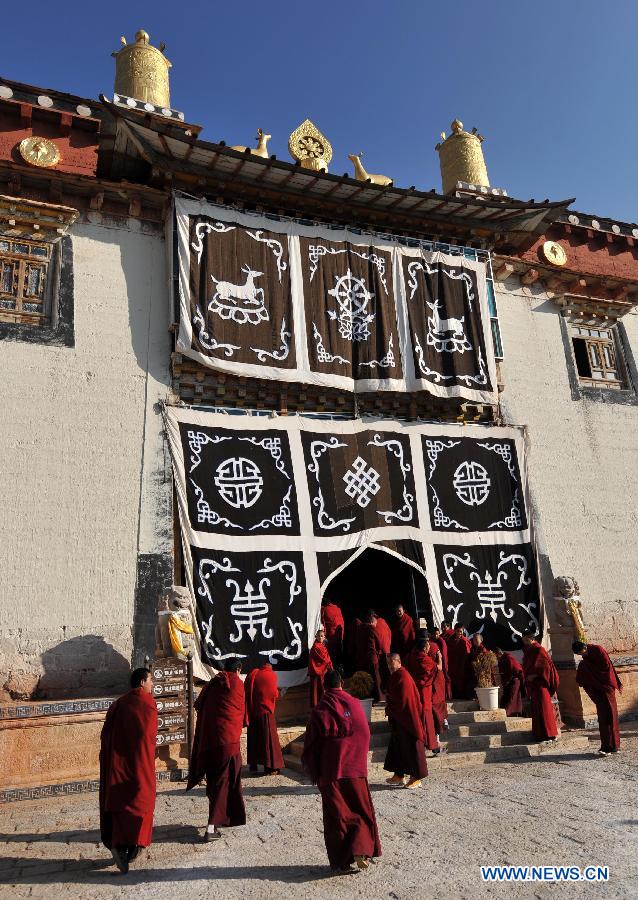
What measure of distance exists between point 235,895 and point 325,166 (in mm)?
11344

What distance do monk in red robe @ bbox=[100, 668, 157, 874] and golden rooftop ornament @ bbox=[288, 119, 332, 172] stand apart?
10.1m

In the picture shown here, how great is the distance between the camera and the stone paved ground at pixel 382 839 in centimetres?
377

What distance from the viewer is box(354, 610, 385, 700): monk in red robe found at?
8812mm

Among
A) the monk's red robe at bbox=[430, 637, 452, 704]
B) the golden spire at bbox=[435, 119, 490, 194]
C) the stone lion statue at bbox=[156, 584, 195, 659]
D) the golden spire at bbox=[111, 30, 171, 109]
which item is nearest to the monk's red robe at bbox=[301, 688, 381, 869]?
the stone lion statue at bbox=[156, 584, 195, 659]

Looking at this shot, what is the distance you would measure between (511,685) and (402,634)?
155 cm

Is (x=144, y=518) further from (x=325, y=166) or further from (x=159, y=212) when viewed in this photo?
(x=325, y=166)

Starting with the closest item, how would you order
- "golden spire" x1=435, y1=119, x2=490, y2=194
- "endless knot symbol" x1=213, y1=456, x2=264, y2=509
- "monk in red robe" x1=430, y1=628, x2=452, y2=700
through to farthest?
"monk in red robe" x1=430, y1=628, x2=452, y2=700
"endless knot symbol" x1=213, y1=456, x2=264, y2=509
"golden spire" x1=435, y1=119, x2=490, y2=194

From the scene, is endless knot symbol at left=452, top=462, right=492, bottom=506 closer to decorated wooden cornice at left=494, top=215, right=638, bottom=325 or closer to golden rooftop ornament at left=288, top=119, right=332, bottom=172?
decorated wooden cornice at left=494, top=215, right=638, bottom=325

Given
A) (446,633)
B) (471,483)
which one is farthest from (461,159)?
(446,633)

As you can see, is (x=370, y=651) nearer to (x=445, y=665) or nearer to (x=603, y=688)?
(x=445, y=665)

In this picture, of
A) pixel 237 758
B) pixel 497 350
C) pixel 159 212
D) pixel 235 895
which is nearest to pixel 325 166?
pixel 159 212

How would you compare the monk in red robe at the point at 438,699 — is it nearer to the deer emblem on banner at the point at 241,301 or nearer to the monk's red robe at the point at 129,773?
the monk's red robe at the point at 129,773

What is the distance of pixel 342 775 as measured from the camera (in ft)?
13.5

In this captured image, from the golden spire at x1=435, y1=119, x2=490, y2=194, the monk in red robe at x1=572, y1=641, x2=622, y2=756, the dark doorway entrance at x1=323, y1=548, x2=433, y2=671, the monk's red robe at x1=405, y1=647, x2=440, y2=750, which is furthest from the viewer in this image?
the golden spire at x1=435, y1=119, x2=490, y2=194
